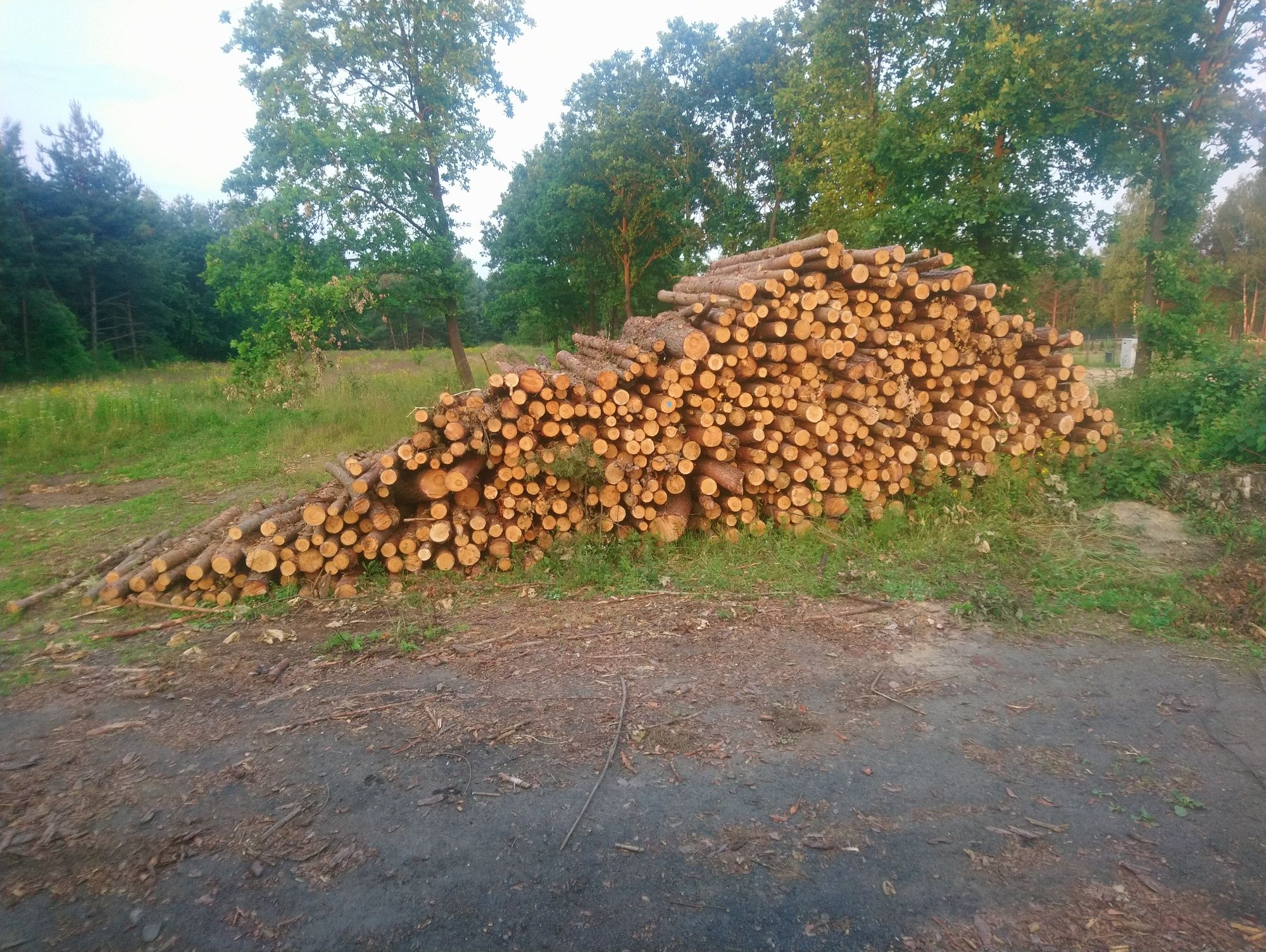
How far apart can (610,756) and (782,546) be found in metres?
3.25

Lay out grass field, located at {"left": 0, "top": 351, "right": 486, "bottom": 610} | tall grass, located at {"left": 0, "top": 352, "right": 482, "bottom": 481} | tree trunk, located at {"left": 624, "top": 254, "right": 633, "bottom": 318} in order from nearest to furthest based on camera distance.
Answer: grass field, located at {"left": 0, "top": 351, "right": 486, "bottom": 610}
tall grass, located at {"left": 0, "top": 352, "right": 482, "bottom": 481}
tree trunk, located at {"left": 624, "top": 254, "right": 633, "bottom": 318}

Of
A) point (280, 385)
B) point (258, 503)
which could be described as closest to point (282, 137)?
point (280, 385)

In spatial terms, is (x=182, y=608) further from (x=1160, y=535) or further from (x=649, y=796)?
(x=1160, y=535)

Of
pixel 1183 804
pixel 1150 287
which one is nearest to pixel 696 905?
pixel 1183 804

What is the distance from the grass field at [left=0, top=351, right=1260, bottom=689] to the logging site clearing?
43 millimetres

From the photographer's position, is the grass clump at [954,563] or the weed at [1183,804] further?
the grass clump at [954,563]

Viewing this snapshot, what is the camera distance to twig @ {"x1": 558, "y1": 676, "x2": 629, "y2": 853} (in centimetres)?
304

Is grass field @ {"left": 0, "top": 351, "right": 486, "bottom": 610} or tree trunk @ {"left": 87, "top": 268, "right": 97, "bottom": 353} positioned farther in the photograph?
tree trunk @ {"left": 87, "top": 268, "right": 97, "bottom": 353}

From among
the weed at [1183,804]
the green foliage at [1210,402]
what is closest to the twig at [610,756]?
the weed at [1183,804]

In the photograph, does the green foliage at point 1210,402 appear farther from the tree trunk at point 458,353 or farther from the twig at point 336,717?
the tree trunk at point 458,353

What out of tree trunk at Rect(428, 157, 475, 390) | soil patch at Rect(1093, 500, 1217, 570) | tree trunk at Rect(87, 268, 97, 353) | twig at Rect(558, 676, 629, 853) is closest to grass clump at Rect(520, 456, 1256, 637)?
soil patch at Rect(1093, 500, 1217, 570)

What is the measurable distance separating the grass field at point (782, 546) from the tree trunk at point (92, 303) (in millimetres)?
20538

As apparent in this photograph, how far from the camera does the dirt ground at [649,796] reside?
259 centimetres

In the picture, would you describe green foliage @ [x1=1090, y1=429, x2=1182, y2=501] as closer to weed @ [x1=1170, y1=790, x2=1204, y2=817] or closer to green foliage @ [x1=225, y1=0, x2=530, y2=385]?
weed @ [x1=1170, y1=790, x2=1204, y2=817]
